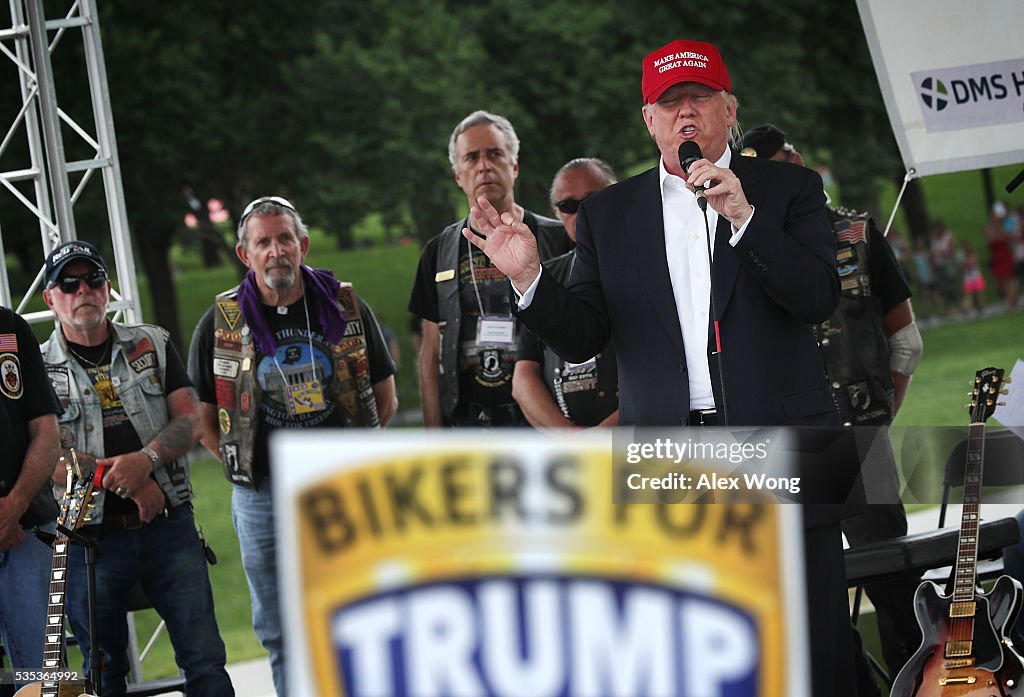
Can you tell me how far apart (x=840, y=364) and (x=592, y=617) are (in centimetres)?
345

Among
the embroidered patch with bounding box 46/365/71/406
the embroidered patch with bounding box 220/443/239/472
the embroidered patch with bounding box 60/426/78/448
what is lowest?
the embroidered patch with bounding box 220/443/239/472

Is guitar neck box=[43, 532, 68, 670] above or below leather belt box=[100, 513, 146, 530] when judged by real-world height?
below

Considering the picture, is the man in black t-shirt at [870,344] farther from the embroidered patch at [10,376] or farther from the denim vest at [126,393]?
the embroidered patch at [10,376]

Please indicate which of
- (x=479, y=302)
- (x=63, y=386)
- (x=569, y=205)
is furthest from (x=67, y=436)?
(x=569, y=205)

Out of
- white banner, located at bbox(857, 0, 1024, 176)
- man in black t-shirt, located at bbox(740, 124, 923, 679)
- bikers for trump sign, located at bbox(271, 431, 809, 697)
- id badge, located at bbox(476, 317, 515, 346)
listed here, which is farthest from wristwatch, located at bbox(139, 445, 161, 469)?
bikers for trump sign, located at bbox(271, 431, 809, 697)

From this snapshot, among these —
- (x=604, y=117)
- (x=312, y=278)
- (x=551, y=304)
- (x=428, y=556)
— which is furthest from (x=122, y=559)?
(x=604, y=117)

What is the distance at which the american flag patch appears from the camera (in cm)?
459

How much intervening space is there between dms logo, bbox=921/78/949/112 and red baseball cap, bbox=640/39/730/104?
1.94 meters

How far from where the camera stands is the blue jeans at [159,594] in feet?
14.0

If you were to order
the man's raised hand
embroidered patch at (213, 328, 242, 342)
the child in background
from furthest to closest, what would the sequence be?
the child in background → embroidered patch at (213, 328, 242, 342) → the man's raised hand

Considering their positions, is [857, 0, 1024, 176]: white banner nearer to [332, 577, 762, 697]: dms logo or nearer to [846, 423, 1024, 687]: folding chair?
[846, 423, 1024, 687]: folding chair

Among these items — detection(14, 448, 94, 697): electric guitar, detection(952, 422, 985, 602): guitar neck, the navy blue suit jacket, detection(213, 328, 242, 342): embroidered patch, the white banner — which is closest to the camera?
the navy blue suit jacket

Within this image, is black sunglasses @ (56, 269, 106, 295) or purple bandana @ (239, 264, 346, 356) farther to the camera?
purple bandana @ (239, 264, 346, 356)

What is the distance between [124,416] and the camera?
4391 mm
